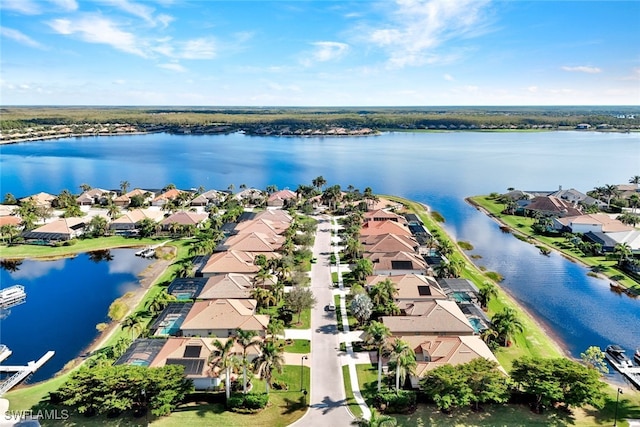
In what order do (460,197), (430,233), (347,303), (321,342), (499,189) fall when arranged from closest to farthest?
(321,342) < (347,303) < (430,233) < (460,197) < (499,189)

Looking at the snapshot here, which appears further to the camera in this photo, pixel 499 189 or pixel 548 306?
pixel 499 189

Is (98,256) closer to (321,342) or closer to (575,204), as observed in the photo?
(321,342)

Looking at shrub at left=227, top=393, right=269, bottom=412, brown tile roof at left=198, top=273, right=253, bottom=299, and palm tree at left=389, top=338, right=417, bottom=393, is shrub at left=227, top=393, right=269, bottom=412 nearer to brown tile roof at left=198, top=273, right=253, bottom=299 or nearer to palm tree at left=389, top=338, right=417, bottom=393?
palm tree at left=389, top=338, right=417, bottom=393

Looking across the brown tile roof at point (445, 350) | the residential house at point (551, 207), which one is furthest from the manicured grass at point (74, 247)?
the residential house at point (551, 207)

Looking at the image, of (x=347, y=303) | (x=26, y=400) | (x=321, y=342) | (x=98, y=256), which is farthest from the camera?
(x=98, y=256)

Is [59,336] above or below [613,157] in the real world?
below

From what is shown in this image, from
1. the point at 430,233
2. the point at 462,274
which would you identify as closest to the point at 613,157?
the point at 430,233
